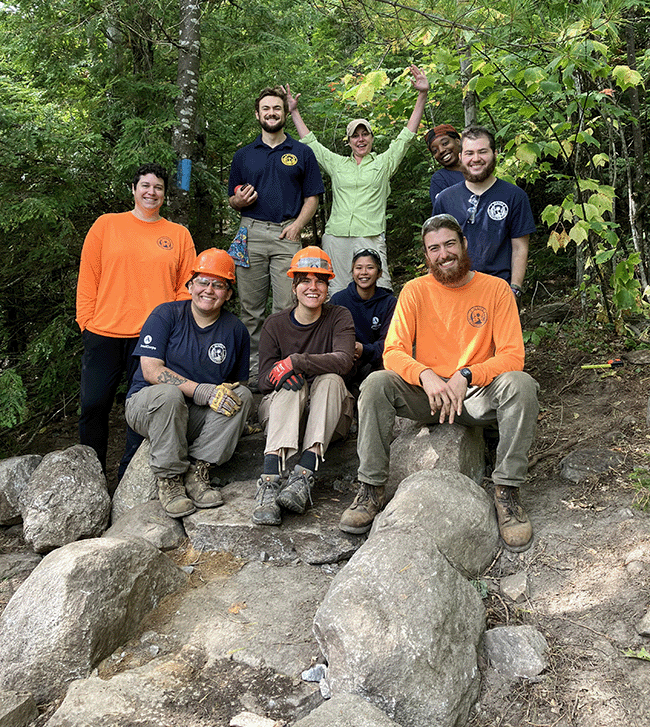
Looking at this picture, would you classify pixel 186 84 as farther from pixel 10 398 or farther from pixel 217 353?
pixel 10 398

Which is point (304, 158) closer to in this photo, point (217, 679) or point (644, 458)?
point (644, 458)

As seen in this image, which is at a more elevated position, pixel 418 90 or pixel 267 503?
pixel 418 90

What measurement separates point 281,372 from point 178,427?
859 millimetres

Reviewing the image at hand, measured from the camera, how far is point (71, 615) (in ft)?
10.2

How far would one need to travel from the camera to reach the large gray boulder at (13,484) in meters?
4.98

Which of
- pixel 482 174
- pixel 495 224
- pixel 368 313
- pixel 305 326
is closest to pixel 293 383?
pixel 305 326

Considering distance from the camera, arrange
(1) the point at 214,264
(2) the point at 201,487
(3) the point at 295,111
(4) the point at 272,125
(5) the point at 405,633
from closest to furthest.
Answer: (5) the point at 405,633, (2) the point at 201,487, (1) the point at 214,264, (4) the point at 272,125, (3) the point at 295,111

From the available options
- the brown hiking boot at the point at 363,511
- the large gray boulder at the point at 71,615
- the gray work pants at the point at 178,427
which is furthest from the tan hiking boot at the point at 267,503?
the large gray boulder at the point at 71,615

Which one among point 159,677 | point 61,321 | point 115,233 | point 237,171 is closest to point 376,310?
point 237,171

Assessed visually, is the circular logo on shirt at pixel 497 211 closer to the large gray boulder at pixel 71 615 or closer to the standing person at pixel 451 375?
the standing person at pixel 451 375

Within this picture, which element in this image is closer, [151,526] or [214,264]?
[151,526]

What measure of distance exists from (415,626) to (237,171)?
4.35 meters

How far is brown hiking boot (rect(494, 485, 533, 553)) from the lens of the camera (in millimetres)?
3584

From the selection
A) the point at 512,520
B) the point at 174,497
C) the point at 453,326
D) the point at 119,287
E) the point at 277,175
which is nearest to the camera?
the point at 512,520
